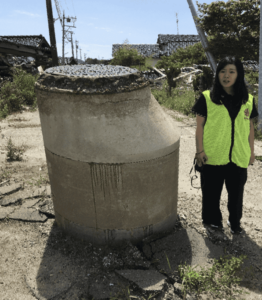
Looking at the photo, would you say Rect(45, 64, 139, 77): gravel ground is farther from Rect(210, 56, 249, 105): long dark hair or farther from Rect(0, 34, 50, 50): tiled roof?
Rect(0, 34, 50, 50): tiled roof

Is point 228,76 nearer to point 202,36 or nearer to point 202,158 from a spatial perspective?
point 202,158

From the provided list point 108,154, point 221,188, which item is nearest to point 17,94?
point 108,154

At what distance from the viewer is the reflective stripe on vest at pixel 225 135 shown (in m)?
2.70

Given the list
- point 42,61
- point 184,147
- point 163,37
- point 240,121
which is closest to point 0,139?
point 184,147

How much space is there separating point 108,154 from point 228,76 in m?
1.33

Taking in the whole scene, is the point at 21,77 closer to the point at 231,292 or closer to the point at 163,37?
the point at 231,292

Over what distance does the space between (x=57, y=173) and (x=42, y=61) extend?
15562 mm

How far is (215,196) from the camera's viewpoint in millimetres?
3061

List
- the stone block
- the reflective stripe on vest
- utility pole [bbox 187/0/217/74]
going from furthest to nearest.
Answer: utility pole [bbox 187/0/217/74] < the reflective stripe on vest < the stone block

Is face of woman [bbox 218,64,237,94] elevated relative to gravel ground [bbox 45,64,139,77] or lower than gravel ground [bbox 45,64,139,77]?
lower

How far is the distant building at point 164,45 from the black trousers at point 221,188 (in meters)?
30.0

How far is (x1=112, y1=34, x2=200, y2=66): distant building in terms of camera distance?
3191 cm

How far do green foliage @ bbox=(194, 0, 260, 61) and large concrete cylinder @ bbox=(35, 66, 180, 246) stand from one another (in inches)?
333

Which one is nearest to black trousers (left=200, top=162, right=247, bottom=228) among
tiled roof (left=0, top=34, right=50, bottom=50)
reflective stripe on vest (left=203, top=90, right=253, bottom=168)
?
reflective stripe on vest (left=203, top=90, right=253, bottom=168)
